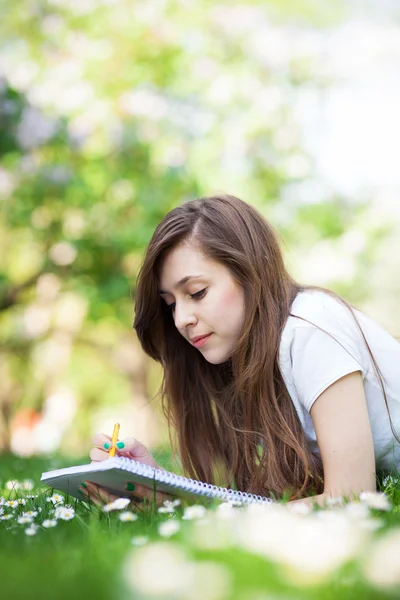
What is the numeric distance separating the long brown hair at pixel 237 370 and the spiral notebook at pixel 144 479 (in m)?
0.28

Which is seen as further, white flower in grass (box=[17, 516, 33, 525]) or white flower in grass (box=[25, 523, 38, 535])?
white flower in grass (box=[17, 516, 33, 525])

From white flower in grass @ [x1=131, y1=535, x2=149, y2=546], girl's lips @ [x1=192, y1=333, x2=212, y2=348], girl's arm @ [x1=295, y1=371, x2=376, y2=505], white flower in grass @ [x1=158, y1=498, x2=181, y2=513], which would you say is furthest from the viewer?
girl's lips @ [x1=192, y1=333, x2=212, y2=348]

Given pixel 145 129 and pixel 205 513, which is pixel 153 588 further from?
pixel 145 129

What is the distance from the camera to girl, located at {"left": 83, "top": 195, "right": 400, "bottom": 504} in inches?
85.0

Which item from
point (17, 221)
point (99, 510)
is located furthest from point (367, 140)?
point (99, 510)

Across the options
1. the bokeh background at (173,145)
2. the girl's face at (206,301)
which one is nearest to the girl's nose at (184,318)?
the girl's face at (206,301)

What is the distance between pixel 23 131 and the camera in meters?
6.80

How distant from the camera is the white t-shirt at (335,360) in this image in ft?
7.06

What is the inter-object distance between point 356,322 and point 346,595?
56.5 inches

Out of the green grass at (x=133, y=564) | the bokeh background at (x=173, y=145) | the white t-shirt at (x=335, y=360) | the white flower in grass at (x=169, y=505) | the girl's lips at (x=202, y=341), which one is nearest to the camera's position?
the green grass at (x=133, y=564)

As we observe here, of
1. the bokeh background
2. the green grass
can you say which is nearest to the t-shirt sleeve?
the green grass

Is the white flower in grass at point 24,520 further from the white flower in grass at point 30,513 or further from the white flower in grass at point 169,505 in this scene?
the white flower in grass at point 169,505

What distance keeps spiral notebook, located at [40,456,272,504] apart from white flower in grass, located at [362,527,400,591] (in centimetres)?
72

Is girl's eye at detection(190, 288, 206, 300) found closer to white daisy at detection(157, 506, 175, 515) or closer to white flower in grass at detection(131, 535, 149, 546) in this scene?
white daisy at detection(157, 506, 175, 515)
